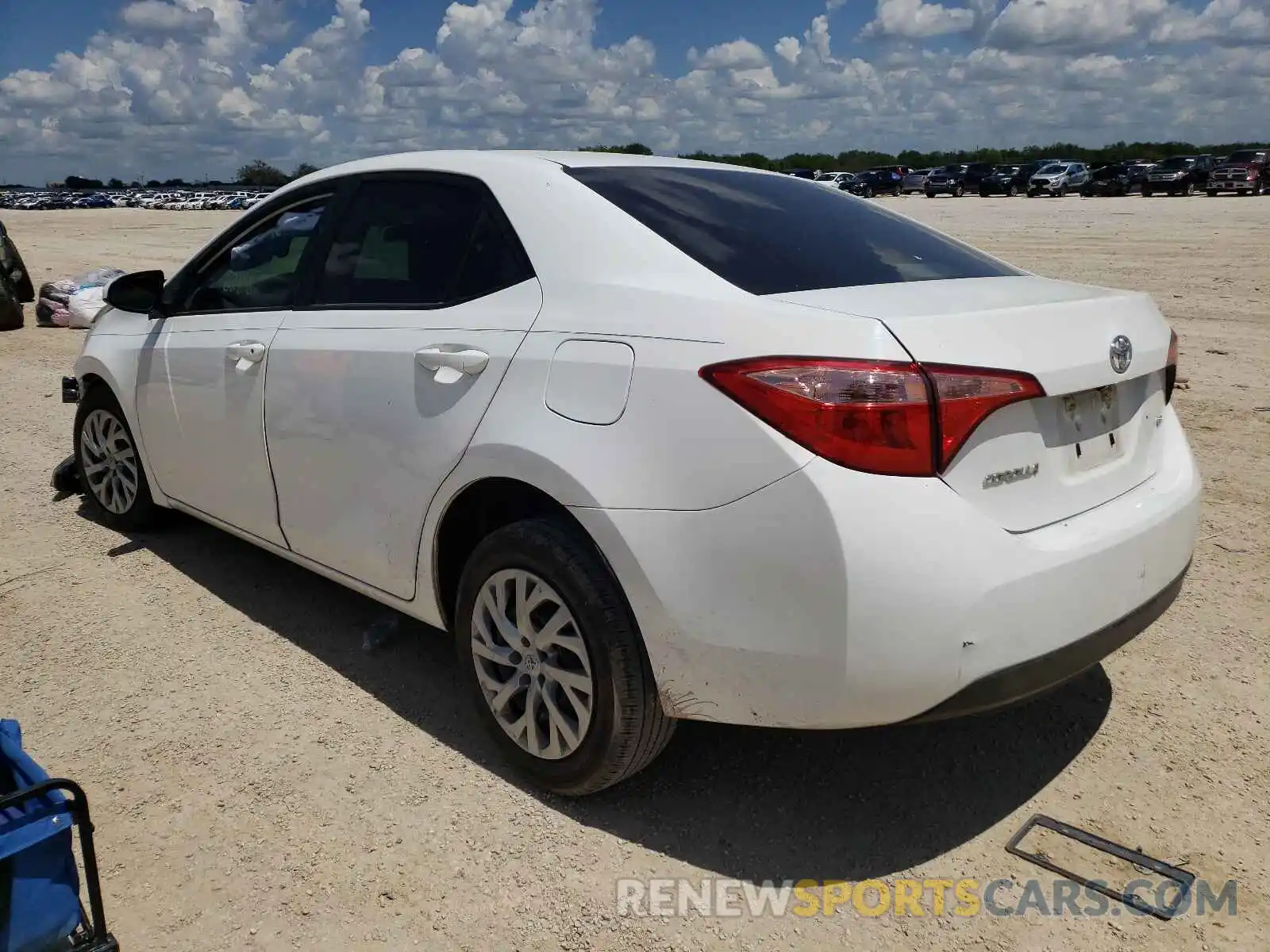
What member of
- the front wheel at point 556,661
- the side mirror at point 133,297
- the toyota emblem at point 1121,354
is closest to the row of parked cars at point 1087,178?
the side mirror at point 133,297

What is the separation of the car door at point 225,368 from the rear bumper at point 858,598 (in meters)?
1.86

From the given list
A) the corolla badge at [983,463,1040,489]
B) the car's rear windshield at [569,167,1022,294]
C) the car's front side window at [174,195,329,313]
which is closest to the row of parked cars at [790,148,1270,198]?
the car's front side window at [174,195,329,313]

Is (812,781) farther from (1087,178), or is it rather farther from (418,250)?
(1087,178)

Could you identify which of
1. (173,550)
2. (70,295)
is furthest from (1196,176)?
(173,550)

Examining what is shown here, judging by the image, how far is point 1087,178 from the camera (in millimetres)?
45594

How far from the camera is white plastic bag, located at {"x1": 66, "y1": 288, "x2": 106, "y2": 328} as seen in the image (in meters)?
12.7

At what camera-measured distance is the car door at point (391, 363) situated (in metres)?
3.04

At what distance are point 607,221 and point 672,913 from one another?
1836 millimetres

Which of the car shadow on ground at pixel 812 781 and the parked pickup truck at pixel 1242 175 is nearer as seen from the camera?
the car shadow on ground at pixel 812 781

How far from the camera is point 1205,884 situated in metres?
2.58

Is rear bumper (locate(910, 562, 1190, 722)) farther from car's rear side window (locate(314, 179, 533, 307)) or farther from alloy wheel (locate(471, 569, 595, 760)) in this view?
car's rear side window (locate(314, 179, 533, 307))

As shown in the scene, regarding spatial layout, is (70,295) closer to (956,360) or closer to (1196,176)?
(956,360)

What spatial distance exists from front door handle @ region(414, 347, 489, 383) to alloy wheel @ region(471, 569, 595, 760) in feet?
1.92

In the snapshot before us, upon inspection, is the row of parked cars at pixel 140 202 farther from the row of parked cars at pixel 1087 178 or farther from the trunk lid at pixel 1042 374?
the trunk lid at pixel 1042 374
